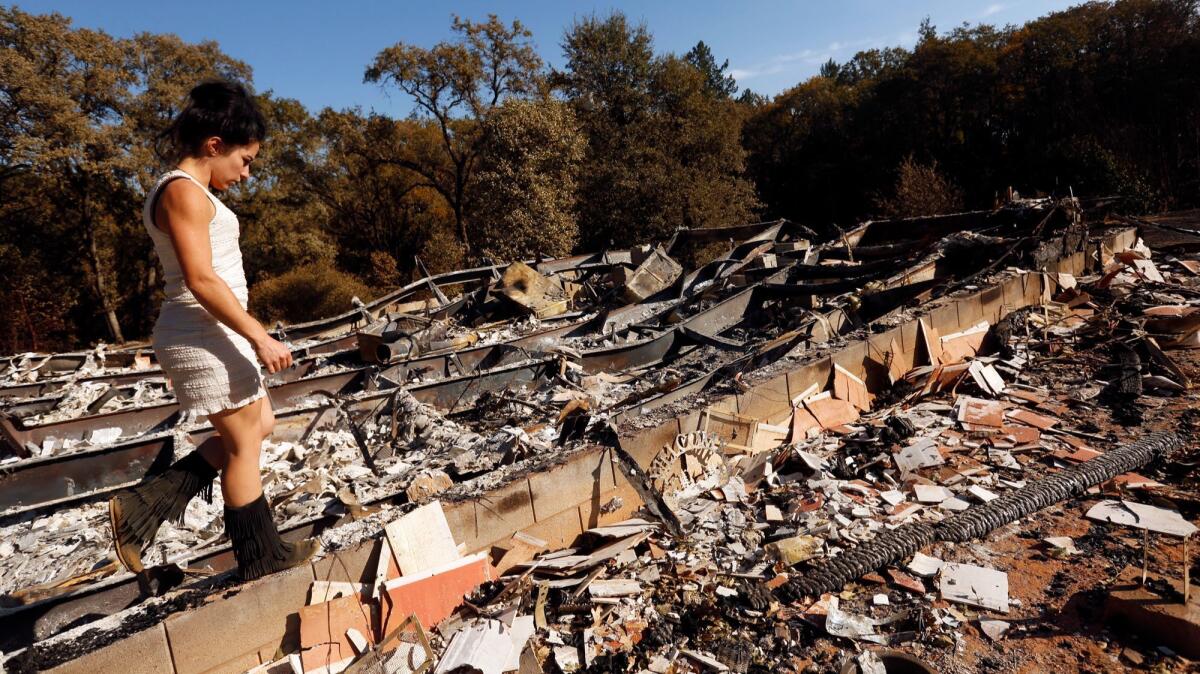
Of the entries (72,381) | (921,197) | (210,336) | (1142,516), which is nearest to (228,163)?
(210,336)

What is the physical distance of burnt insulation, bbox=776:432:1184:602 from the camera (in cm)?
267

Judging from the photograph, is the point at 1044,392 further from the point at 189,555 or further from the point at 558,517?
the point at 189,555

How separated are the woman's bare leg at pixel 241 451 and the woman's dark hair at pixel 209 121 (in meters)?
0.94

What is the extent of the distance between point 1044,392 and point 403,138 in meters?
20.8

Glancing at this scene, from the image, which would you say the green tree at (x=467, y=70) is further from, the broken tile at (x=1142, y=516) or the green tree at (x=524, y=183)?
the broken tile at (x=1142, y=516)

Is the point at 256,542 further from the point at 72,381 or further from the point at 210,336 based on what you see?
the point at 72,381

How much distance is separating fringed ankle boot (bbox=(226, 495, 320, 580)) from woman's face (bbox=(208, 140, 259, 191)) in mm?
1205

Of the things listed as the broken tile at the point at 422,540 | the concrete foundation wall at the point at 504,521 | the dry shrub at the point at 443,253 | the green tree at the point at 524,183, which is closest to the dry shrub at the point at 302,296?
the dry shrub at the point at 443,253

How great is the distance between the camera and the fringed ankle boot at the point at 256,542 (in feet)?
7.55

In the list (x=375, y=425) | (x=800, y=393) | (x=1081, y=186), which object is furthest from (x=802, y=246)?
(x=1081, y=186)

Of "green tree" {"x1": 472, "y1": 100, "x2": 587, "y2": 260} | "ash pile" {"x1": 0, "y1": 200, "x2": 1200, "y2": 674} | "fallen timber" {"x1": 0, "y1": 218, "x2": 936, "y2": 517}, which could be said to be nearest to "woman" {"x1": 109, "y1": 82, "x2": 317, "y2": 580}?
"ash pile" {"x1": 0, "y1": 200, "x2": 1200, "y2": 674}

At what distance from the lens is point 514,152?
17.3 m

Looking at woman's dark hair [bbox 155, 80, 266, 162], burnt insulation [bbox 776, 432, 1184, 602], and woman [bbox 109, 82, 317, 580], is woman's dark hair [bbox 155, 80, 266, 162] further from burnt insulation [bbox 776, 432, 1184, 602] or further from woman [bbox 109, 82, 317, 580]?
burnt insulation [bbox 776, 432, 1184, 602]

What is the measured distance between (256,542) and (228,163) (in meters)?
1.43
